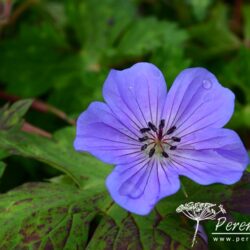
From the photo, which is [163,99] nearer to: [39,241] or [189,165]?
[189,165]

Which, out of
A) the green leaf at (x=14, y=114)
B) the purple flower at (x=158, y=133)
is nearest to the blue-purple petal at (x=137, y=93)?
the purple flower at (x=158, y=133)

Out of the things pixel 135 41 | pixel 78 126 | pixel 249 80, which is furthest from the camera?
pixel 135 41

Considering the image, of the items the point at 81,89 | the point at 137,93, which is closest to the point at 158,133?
the point at 137,93

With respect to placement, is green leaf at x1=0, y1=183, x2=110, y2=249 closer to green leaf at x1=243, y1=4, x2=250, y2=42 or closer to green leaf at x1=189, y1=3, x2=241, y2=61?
green leaf at x1=189, y1=3, x2=241, y2=61

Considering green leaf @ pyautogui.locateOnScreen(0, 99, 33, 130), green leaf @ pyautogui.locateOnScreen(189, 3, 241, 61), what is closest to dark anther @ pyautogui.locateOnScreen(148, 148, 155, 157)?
green leaf @ pyautogui.locateOnScreen(0, 99, 33, 130)

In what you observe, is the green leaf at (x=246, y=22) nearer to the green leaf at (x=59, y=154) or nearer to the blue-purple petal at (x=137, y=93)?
the green leaf at (x=59, y=154)

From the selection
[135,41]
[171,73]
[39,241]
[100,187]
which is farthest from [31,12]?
[39,241]

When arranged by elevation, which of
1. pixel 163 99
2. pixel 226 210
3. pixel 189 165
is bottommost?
pixel 226 210
